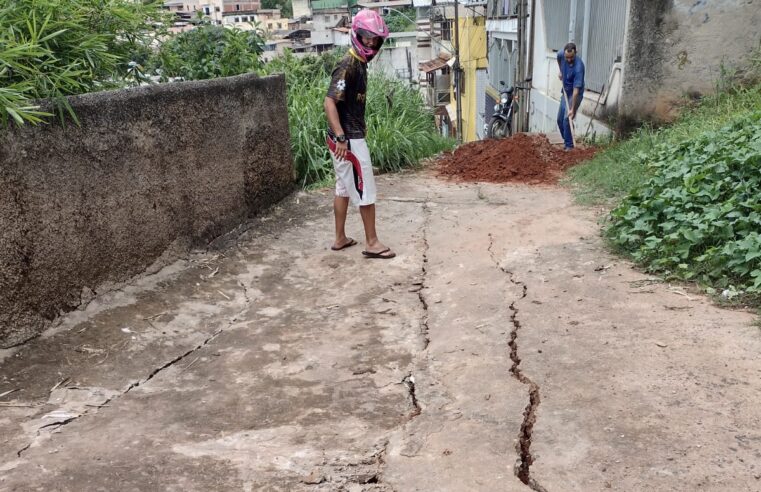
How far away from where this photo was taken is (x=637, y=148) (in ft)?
20.5

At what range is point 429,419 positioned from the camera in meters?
2.30

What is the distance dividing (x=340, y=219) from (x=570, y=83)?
5081 mm

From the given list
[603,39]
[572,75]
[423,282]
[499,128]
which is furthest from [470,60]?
[423,282]

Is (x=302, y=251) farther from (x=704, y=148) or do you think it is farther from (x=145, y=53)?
(x=704, y=148)

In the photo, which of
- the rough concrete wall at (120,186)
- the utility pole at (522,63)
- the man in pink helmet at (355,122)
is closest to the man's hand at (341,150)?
the man in pink helmet at (355,122)

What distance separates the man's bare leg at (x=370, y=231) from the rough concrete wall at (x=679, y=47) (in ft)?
13.8

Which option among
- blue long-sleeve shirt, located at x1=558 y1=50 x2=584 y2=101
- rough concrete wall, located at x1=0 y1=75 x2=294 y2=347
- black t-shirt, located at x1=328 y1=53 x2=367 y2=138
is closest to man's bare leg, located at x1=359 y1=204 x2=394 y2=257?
black t-shirt, located at x1=328 y1=53 x2=367 y2=138

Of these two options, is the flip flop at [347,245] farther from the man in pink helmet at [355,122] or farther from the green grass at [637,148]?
the green grass at [637,148]

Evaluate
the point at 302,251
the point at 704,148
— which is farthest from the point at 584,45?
the point at 302,251

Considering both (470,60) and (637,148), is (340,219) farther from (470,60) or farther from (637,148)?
(470,60)

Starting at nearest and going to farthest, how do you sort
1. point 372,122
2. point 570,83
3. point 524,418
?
point 524,418
point 372,122
point 570,83

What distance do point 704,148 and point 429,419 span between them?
10.3ft

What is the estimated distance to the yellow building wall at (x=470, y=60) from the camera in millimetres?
20875

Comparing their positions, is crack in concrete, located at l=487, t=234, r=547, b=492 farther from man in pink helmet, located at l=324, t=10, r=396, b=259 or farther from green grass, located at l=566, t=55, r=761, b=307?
man in pink helmet, located at l=324, t=10, r=396, b=259
